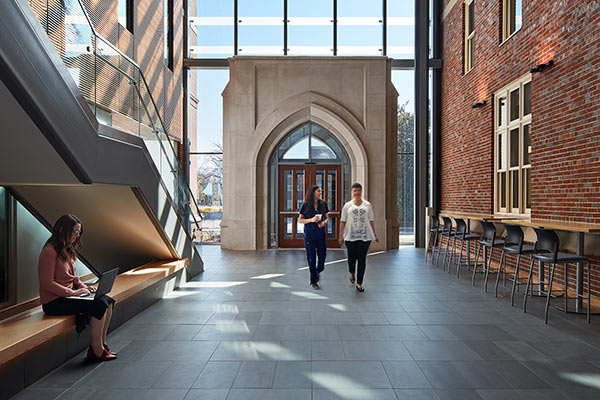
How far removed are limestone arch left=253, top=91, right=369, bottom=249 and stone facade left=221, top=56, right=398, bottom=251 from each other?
0.03 metres

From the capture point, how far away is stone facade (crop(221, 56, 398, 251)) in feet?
42.1

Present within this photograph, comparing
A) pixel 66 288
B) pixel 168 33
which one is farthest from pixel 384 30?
pixel 66 288

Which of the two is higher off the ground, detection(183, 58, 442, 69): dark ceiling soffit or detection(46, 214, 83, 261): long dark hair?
detection(183, 58, 442, 69): dark ceiling soffit

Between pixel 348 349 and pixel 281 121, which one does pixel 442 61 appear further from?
pixel 348 349

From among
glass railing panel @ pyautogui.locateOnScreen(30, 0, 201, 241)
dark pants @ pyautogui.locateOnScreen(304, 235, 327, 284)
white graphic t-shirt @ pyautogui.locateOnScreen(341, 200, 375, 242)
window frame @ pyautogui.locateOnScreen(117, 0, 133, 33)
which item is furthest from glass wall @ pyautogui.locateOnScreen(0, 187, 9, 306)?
window frame @ pyautogui.locateOnScreen(117, 0, 133, 33)

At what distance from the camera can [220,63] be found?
45.7ft

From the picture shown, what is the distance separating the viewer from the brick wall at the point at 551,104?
20.3ft

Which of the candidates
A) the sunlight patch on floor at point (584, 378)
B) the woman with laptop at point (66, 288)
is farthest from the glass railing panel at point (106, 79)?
the sunlight patch on floor at point (584, 378)

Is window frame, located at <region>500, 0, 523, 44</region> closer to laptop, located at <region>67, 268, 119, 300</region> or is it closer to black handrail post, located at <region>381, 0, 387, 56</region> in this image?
black handrail post, located at <region>381, 0, 387, 56</region>

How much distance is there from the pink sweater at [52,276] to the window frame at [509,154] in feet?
25.3

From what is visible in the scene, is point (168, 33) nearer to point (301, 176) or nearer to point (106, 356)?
point (301, 176)

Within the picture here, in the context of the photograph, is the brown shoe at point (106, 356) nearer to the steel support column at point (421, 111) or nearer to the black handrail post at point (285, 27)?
the steel support column at point (421, 111)

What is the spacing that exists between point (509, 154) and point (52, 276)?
840 cm

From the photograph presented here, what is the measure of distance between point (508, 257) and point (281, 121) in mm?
6941
